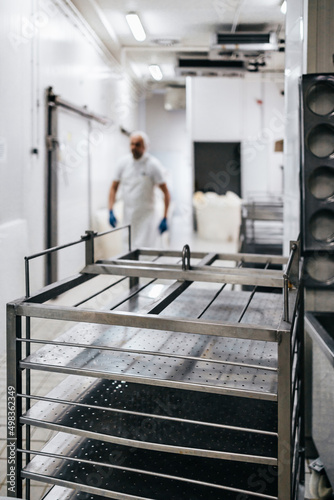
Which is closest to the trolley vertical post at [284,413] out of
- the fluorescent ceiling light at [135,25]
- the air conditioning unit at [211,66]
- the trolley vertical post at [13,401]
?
the trolley vertical post at [13,401]

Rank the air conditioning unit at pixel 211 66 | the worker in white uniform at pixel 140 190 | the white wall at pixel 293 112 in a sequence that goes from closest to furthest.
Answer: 1. the white wall at pixel 293 112
2. the worker in white uniform at pixel 140 190
3. the air conditioning unit at pixel 211 66

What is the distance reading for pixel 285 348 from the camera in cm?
99

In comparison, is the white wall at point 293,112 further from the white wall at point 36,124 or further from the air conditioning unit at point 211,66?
the air conditioning unit at point 211,66

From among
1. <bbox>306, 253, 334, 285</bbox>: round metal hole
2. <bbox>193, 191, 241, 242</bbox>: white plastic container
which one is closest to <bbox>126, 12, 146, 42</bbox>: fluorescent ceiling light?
<bbox>193, 191, 241, 242</bbox>: white plastic container

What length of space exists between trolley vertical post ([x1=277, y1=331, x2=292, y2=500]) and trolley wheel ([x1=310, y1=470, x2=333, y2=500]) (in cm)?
88

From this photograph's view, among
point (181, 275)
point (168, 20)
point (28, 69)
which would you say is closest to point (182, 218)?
point (168, 20)

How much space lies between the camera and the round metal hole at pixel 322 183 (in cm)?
200

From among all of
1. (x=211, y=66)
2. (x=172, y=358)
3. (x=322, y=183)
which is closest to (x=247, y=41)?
(x=211, y=66)

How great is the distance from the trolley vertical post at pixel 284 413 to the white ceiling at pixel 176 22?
5.03 metres

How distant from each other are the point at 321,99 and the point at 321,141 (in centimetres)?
16

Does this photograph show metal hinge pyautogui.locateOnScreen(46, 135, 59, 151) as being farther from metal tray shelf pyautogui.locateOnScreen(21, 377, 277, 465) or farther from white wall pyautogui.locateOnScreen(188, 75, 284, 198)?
white wall pyautogui.locateOnScreen(188, 75, 284, 198)

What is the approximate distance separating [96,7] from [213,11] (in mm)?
1262

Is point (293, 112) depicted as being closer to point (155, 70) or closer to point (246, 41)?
point (246, 41)

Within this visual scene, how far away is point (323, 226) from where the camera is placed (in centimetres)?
201
